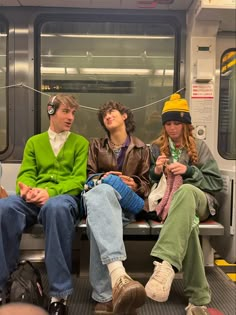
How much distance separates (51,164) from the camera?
9.06ft

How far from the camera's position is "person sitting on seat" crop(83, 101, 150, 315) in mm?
1922

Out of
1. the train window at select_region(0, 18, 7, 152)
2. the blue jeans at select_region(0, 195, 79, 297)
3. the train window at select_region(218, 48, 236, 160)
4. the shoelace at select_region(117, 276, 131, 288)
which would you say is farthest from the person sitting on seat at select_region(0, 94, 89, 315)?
the train window at select_region(218, 48, 236, 160)

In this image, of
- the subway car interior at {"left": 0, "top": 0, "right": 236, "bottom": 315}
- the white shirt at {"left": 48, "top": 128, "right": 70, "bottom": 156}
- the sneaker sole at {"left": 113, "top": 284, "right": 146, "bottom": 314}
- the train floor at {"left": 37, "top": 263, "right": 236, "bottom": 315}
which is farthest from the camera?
the subway car interior at {"left": 0, "top": 0, "right": 236, "bottom": 315}

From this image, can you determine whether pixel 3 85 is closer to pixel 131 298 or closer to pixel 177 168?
pixel 177 168

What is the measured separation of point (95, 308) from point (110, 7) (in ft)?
8.47

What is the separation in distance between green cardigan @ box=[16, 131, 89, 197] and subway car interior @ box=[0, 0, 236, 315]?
63cm

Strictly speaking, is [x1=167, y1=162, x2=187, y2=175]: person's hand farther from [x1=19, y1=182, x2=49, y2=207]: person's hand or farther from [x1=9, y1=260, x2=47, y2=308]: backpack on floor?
[x1=9, y1=260, x2=47, y2=308]: backpack on floor

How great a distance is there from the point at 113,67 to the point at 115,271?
6.92ft

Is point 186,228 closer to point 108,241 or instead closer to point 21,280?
point 108,241

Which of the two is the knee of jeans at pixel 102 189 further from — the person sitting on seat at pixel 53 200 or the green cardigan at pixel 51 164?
the green cardigan at pixel 51 164

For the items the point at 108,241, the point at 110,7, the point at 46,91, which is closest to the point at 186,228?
the point at 108,241

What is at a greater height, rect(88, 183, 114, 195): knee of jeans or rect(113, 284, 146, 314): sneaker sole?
rect(88, 183, 114, 195): knee of jeans

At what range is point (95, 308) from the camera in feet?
7.39

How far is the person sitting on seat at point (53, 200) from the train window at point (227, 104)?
4.64 feet
